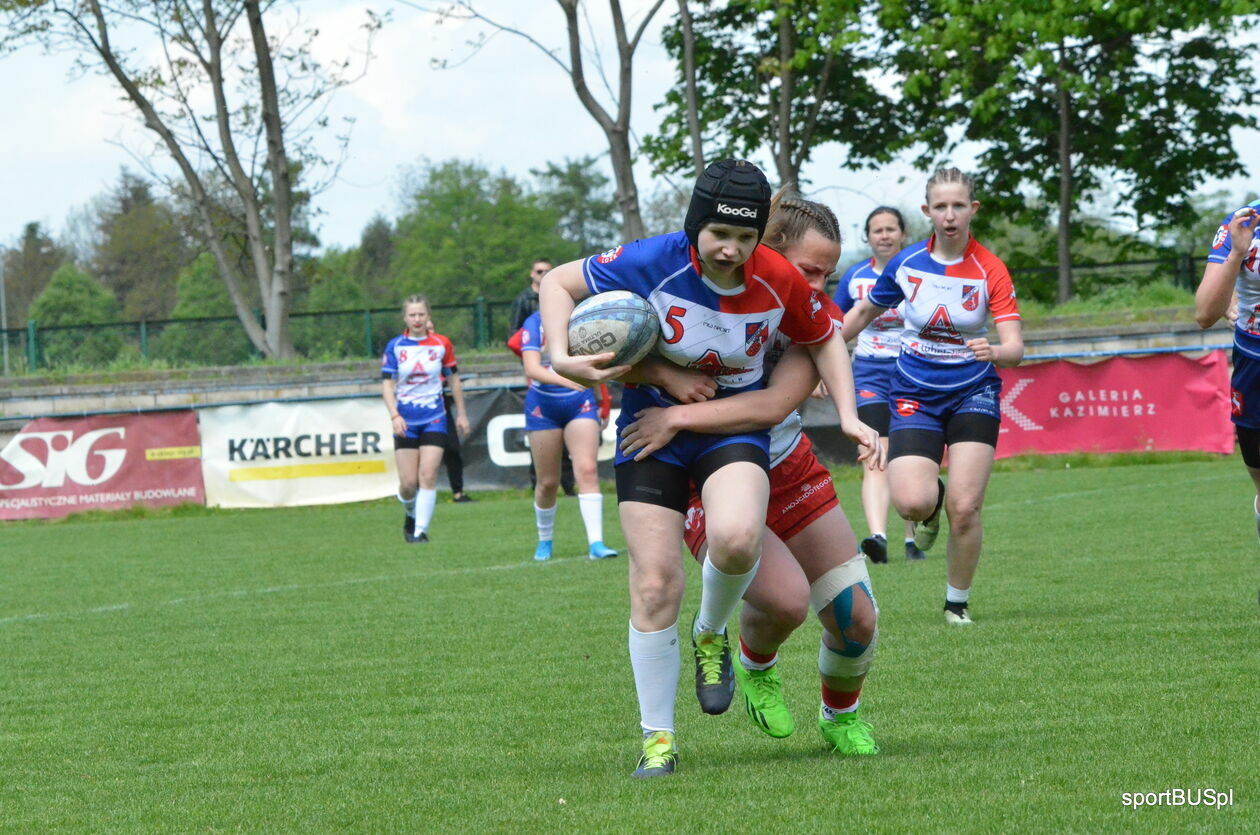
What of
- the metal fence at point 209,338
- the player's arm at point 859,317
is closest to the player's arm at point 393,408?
the player's arm at point 859,317

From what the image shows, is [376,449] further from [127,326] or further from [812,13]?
[812,13]

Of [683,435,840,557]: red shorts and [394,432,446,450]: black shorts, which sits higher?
[683,435,840,557]: red shorts

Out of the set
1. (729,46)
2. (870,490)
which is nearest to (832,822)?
(870,490)

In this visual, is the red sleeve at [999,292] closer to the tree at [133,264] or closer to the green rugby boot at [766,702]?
the green rugby boot at [766,702]

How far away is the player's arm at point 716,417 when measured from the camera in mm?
4383

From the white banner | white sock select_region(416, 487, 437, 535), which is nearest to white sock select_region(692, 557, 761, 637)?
white sock select_region(416, 487, 437, 535)

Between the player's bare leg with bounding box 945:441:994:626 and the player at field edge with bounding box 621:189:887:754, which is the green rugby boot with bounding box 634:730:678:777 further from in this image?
the player's bare leg with bounding box 945:441:994:626

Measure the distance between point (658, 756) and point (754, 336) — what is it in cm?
123

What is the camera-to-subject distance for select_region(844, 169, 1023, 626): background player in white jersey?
278 inches

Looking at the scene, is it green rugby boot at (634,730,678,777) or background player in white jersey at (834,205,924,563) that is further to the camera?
background player in white jersey at (834,205,924,563)

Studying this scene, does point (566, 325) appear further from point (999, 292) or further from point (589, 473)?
point (589, 473)

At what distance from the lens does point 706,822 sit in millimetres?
3664

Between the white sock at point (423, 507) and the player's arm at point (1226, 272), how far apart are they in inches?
330

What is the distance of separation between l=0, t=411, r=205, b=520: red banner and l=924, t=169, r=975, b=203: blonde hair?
1276 cm
